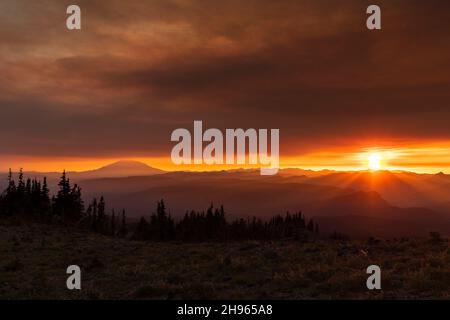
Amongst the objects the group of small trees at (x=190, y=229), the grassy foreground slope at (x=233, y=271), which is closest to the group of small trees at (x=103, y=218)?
the group of small trees at (x=190, y=229)

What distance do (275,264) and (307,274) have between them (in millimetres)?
3637

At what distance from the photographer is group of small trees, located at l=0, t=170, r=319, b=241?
63500 mm

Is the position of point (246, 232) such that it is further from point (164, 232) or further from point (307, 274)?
point (307, 274)

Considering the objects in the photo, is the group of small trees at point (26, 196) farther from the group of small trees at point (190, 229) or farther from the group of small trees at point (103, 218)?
the group of small trees at point (190, 229)

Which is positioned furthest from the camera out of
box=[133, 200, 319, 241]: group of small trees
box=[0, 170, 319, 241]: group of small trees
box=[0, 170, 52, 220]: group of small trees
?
box=[133, 200, 319, 241]: group of small trees

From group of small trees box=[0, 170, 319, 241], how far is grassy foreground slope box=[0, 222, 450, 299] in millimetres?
10490

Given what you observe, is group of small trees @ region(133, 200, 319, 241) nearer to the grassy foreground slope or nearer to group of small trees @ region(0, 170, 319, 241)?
group of small trees @ region(0, 170, 319, 241)

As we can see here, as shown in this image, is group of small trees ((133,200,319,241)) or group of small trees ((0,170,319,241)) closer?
group of small trees ((0,170,319,241))

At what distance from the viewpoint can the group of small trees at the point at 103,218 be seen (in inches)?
2500

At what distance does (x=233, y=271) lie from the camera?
2078 cm

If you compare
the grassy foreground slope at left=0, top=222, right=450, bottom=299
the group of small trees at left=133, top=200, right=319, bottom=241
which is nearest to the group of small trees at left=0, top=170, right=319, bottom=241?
the group of small trees at left=133, top=200, right=319, bottom=241

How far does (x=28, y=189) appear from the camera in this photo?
91.6 metres

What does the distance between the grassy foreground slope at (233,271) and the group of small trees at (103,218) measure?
10490 mm
